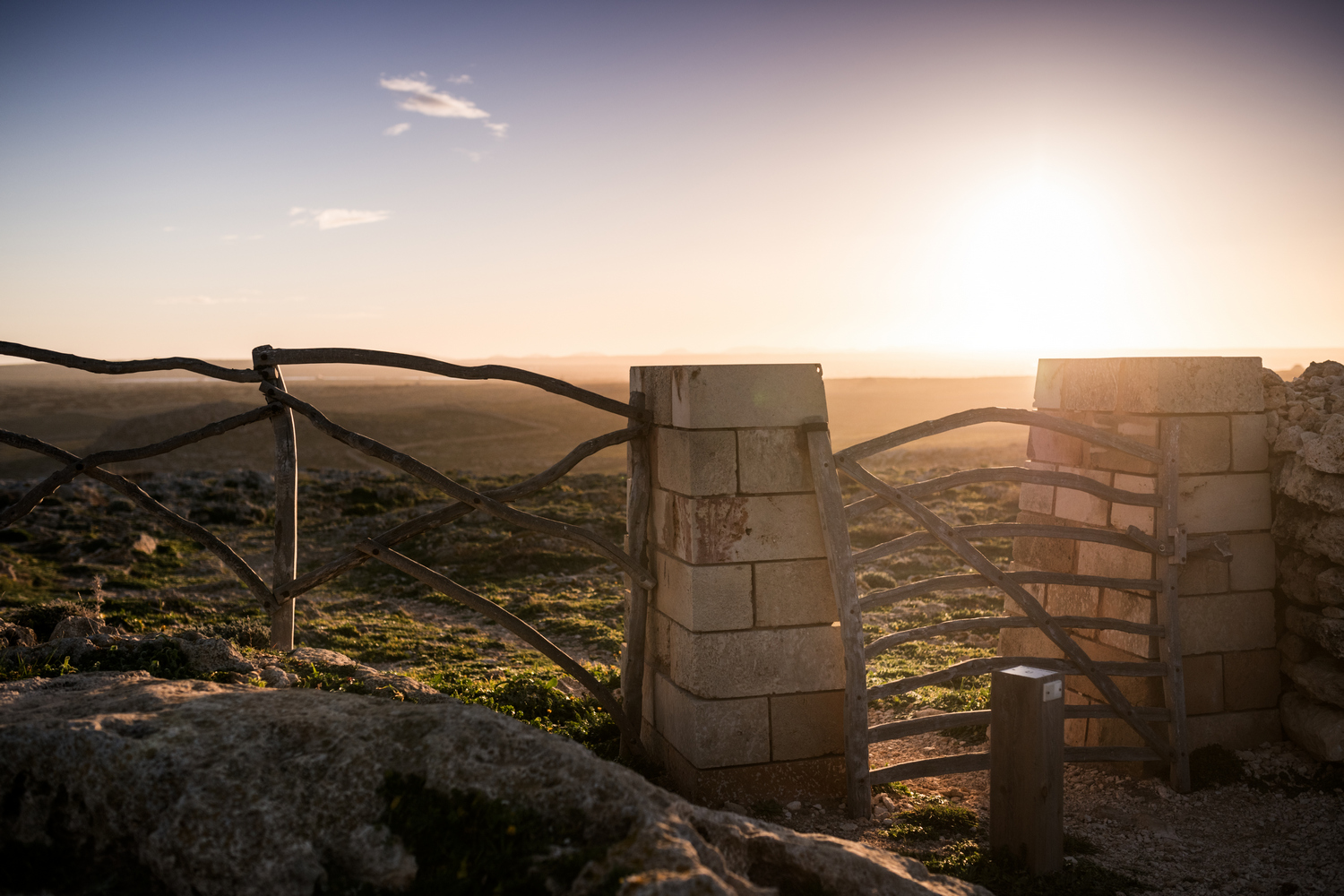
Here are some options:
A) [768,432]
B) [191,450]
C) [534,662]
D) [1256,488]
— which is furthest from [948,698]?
[191,450]

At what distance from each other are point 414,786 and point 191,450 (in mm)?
43234

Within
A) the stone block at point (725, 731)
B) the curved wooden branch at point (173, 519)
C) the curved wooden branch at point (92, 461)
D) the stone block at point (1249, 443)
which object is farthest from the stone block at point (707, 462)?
the stone block at point (1249, 443)

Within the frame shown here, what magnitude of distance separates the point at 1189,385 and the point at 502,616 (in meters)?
5.57

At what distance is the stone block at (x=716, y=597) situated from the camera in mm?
5895

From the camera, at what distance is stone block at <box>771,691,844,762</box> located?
6.04 metres

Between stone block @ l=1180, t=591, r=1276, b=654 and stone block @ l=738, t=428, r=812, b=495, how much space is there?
3.39m

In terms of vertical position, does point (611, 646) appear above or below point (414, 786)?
below

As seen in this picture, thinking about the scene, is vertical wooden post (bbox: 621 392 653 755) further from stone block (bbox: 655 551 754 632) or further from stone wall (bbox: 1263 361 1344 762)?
stone wall (bbox: 1263 361 1344 762)

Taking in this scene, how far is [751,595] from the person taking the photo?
598 cm

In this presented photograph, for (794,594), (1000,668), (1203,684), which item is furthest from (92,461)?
(1203,684)

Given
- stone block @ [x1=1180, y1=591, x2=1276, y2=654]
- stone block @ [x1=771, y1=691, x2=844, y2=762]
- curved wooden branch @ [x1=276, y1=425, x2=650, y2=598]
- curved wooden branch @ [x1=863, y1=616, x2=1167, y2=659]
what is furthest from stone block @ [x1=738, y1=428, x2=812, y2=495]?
stone block @ [x1=1180, y1=591, x2=1276, y2=654]

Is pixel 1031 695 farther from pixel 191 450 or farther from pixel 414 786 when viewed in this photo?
pixel 191 450

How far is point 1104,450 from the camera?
23.8 feet

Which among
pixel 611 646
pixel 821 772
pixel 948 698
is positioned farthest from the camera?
pixel 611 646
